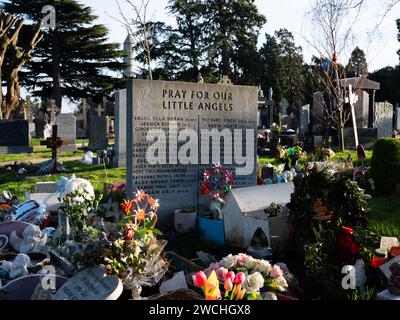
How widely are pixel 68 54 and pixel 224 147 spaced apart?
3059 centimetres

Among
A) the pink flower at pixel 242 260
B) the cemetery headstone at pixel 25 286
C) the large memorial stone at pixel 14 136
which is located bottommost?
the cemetery headstone at pixel 25 286

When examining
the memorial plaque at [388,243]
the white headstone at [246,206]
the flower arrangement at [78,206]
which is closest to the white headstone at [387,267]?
the memorial plaque at [388,243]

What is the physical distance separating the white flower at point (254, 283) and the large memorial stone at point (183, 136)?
9.88ft

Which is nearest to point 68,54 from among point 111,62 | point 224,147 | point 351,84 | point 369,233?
point 111,62

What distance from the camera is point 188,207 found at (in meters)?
6.12

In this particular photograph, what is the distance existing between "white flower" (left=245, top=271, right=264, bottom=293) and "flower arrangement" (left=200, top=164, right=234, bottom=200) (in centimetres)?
291

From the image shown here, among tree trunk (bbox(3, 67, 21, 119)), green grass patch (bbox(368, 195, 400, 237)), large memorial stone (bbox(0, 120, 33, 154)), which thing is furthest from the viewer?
tree trunk (bbox(3, 67, 21, 119))

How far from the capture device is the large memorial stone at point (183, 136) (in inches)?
229

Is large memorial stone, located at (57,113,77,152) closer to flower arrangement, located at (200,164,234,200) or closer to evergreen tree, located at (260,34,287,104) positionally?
flower arrangement, located at (200,164,234,200)

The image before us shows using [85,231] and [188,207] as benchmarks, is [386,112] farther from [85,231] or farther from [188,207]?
[85,231]

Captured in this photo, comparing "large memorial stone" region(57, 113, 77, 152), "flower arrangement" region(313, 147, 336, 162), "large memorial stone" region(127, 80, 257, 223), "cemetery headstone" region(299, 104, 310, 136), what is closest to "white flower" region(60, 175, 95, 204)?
"large memorial stone" region(127, 80, 257, 223)

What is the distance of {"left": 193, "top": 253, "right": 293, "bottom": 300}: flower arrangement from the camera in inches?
113

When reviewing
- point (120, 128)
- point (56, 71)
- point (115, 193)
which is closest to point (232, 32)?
point (56, 71)

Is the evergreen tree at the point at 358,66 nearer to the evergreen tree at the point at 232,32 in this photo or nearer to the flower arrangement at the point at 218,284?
the evergreen tree at the point at 232,32
